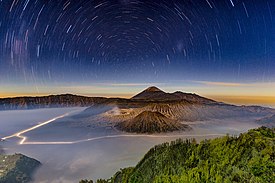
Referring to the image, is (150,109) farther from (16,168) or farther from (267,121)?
(16,168)

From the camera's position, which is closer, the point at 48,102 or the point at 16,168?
the point at 16,168

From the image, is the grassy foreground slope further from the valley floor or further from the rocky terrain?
the rocky terrain

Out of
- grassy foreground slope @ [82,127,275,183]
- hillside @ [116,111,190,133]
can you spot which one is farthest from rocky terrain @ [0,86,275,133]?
grassy foreground slope @ [82,127,275,183]

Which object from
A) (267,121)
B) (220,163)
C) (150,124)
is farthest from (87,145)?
(220,163)

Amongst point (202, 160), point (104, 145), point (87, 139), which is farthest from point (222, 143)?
point (87, 139)

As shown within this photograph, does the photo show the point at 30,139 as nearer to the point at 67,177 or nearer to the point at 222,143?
the point at 67,177

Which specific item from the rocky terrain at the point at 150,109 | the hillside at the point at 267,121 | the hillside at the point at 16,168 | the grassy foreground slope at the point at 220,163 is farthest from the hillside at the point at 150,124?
the grassy foreground slope at the point at 220,163

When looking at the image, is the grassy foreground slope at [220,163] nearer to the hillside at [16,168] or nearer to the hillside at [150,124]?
the hillside at [16,168]
